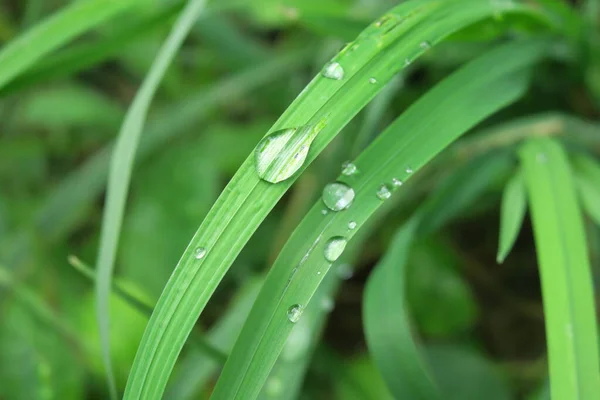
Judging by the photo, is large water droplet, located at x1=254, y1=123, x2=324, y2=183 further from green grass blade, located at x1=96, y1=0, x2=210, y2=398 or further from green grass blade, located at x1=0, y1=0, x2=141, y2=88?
green grass blade, located at x1=0, y1=0, x2=141, y2=88

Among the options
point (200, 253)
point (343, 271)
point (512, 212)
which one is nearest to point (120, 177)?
point (200, 253)

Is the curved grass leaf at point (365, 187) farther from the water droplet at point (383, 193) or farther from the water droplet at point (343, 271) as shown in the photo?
the water droplet at point (343, 271)

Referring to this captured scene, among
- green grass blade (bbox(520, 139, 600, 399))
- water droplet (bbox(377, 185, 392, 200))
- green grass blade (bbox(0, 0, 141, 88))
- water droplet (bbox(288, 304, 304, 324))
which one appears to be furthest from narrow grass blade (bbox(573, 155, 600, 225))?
green grass blade (bbox(0, 0, 141, 88))

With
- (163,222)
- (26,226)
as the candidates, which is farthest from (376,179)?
(26,226)

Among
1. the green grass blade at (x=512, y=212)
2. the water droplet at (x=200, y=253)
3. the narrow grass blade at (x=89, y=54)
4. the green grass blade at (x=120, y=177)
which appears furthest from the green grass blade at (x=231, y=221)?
the narrow grass blade at (x=89, y=54)

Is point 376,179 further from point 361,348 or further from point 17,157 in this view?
point 17,157

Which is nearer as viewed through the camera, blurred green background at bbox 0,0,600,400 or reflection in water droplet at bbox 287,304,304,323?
reflection in water droplet at bbox 287,304,304,323
